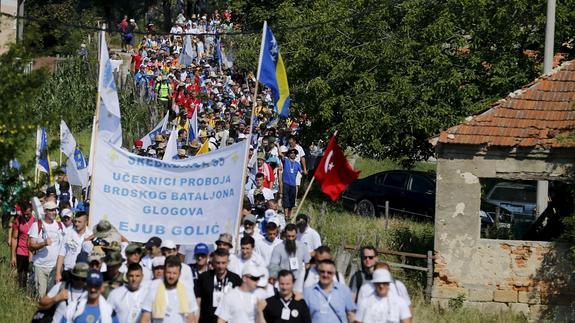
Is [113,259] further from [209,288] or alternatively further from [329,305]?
[329,305]

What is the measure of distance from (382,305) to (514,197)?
1725 centimetres

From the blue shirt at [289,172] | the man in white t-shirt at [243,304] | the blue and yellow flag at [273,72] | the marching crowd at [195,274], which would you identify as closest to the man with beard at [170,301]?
the marching crowd at [195,274]

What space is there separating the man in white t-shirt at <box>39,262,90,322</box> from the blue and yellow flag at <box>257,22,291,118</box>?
567 centimetres

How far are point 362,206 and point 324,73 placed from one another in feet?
11.3

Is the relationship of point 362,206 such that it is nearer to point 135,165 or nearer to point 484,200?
point 484,200

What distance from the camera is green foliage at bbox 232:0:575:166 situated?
2853cm

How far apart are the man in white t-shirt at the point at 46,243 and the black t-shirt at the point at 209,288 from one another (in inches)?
167

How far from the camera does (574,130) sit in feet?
72.6

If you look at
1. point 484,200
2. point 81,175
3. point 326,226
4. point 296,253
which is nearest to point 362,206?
point 484,200

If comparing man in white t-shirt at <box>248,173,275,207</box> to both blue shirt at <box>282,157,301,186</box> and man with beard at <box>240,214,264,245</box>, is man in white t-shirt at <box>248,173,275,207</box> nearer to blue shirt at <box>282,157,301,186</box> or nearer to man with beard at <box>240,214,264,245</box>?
blue shirt at <box>282,157,301,186</box>

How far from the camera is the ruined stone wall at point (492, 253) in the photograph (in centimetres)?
2191

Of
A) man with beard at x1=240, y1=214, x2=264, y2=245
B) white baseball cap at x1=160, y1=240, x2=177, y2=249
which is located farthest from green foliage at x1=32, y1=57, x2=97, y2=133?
white baseball cap at x1=160, y1=240, x2=177, y2=249

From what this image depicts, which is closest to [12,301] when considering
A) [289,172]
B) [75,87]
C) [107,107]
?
[107,107]

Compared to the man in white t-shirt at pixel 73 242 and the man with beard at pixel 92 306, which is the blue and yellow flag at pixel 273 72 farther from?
the man with beard at pixel 92 306
